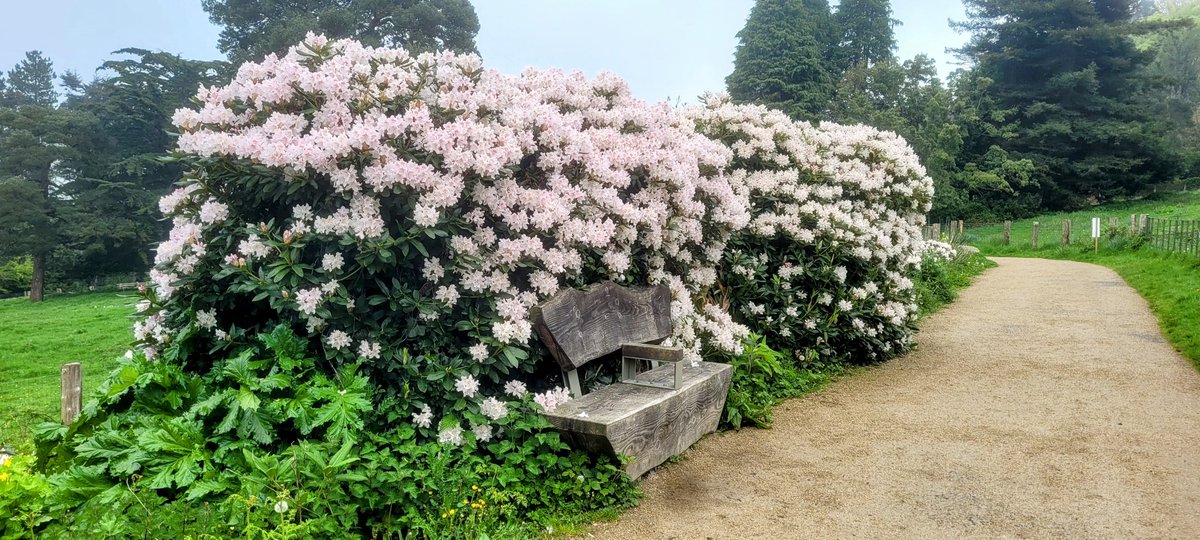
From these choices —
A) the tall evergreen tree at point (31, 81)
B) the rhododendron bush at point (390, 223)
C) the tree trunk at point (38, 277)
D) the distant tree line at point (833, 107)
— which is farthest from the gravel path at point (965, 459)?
the tall evergreen tree at point (31, 81)

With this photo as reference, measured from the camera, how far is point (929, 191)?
8.16 meters

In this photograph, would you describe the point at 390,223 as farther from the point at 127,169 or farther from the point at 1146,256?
the point at 127,169

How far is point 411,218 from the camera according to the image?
3.47m

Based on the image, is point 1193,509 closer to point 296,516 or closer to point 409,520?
point 409,520

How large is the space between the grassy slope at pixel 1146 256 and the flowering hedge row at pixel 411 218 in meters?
6.14

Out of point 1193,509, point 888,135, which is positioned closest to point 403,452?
point 1193,509

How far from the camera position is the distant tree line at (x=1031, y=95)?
30531 millimetres

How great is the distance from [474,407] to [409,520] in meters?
0.63

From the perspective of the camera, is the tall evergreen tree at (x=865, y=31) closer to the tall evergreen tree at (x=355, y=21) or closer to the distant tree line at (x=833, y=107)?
the distant tree line at (x=833, y=107)

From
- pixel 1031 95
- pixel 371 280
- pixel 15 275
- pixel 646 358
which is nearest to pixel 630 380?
pixel 646 358

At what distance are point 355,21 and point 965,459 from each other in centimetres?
2701

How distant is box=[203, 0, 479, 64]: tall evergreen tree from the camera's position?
86.9ft

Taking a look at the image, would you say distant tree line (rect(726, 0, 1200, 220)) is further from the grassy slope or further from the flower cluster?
the flower cluster

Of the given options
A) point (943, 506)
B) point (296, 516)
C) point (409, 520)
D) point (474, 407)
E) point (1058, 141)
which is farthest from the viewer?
point (1058, 141)
